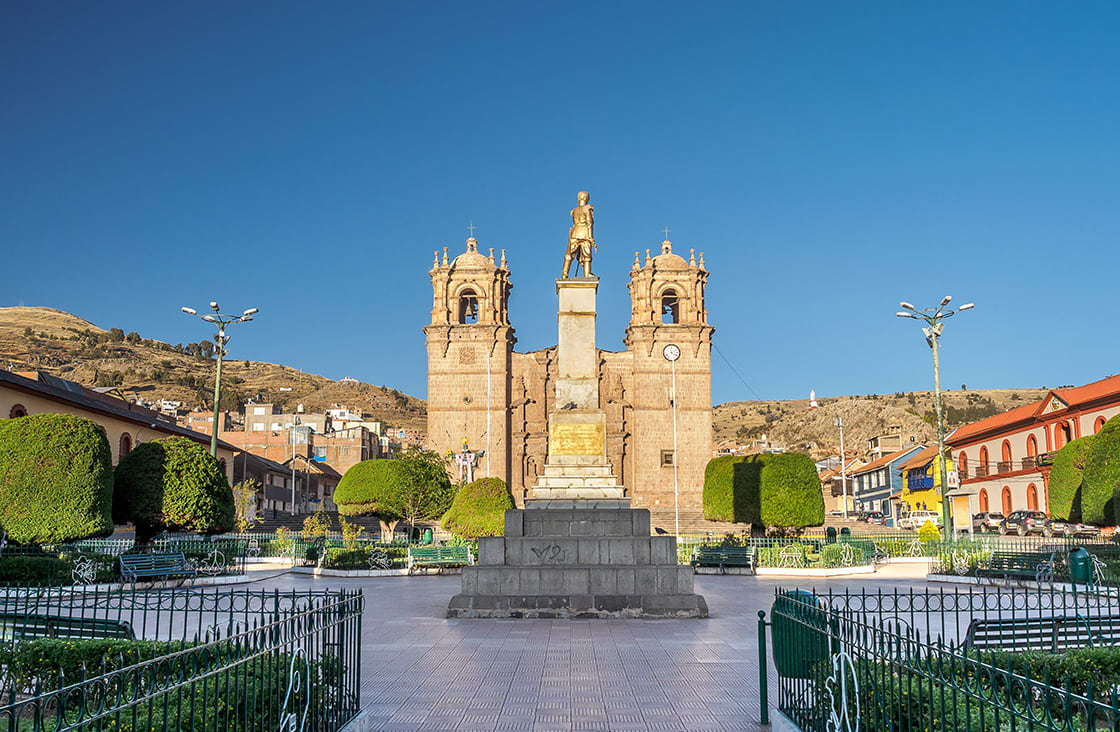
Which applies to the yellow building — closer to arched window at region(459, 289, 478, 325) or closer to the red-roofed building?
arched window at region(459, 289, 478, 325)

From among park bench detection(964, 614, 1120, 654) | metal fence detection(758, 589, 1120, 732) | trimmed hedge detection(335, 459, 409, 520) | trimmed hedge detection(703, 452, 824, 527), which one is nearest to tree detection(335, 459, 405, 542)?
trimmed hedge detection(335, 459, 409, 520)

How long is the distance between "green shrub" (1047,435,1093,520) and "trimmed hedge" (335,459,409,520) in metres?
25.3

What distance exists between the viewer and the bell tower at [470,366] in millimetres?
58281

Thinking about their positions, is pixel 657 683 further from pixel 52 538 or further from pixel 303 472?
pixel 303 472

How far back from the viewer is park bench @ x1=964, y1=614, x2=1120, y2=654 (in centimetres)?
769

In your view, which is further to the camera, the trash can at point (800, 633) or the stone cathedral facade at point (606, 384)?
the stone cathedral facade at point (606, 384)

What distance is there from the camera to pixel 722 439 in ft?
405

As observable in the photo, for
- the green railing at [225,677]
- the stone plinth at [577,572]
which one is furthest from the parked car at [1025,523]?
the green railing at [225,677]

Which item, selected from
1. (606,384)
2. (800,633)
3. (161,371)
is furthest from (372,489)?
(161,371)

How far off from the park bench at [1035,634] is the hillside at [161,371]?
10551 centimetres

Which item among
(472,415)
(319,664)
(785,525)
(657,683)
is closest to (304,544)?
(785,525)

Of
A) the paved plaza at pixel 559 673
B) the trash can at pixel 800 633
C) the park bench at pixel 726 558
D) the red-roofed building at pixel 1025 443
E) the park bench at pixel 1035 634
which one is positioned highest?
the red-roofed building at pixel 1025 443

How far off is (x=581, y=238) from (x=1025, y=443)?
41.1 metres

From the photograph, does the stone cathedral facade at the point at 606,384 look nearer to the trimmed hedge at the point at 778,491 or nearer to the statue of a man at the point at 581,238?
the trimmed hedge at the point at 778,491
